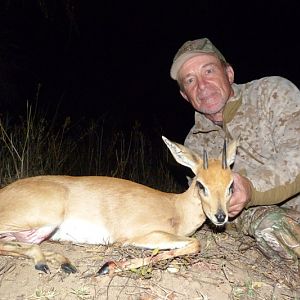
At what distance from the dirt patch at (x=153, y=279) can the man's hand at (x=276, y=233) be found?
157 millimetres

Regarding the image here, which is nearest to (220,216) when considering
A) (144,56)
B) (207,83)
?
(207,83)

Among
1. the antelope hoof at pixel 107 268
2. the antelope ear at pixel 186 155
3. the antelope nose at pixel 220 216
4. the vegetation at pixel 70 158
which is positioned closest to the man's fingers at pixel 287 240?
the antelope nose at pixel 220 216

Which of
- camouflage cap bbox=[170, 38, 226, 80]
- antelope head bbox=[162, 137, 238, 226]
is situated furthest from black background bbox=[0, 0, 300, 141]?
antelope head bbox=[162, 137, 238, 226]

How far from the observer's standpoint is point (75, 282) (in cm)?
378

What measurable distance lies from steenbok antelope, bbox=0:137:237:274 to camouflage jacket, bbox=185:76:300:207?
1.51 ft

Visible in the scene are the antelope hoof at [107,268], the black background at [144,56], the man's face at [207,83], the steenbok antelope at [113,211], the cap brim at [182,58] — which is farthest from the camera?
the black background at [144,56]

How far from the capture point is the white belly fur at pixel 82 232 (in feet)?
15.2

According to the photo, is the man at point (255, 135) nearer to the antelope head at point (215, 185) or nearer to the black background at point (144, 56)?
the antelope head at point (215, 185)

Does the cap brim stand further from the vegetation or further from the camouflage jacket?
the vegetation

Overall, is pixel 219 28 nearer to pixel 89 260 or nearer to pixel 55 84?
pixel 55 84

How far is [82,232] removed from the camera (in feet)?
15.3

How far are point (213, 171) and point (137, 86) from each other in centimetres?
1873

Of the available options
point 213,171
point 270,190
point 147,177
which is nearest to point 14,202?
point 213,171

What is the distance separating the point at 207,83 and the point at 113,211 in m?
2.01
